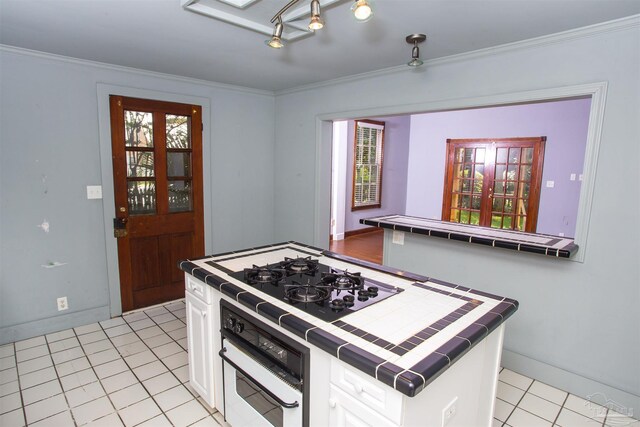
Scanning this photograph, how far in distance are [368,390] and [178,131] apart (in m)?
3.18

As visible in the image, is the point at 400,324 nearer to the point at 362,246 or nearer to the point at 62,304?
the point at 62,304

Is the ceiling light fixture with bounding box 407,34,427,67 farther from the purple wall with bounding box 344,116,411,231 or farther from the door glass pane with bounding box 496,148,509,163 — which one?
the purple wall with bounding box 344,116,411,231

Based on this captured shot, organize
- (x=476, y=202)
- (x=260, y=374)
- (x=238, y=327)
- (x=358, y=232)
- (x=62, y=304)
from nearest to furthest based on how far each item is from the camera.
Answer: (x=260, y=374)
(x=238, y=327)
(x=62, y=304)
(x=476, y=202)
(x=358, y=232)

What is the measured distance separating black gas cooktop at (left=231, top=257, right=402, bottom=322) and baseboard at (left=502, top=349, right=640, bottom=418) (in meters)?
1.54

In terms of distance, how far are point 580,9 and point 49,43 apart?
3.38 metres

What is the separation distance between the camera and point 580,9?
182 centimetres

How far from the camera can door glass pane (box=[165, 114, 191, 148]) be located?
343cm

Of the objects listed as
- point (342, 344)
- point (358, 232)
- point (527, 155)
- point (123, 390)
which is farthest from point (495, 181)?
point (123, 390)

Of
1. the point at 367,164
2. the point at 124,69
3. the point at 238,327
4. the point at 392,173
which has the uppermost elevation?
the point at 124,69

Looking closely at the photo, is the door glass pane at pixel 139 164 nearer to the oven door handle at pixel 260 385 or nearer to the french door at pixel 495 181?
the oven door handle at pixel 260 385

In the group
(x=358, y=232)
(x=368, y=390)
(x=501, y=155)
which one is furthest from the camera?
(x=358, y=232)

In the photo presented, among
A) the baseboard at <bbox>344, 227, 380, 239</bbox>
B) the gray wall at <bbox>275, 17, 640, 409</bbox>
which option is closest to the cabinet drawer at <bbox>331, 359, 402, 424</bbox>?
the gray wall at <bbox>275, 17, 640, 409</bbox>

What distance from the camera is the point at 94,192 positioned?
307 centimetres

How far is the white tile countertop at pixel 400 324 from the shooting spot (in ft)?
3.59
